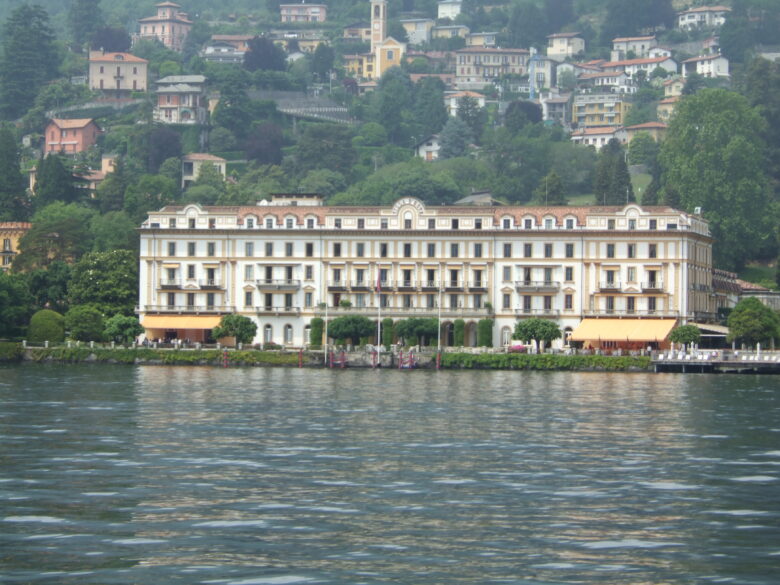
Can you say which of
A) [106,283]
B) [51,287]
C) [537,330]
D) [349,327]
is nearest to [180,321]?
[106,283]

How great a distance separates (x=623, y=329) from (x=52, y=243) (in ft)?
160

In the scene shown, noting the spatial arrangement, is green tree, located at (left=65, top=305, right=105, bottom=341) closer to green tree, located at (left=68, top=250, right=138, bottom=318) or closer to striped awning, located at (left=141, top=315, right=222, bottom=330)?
green tree, located at (left=68, top=250, right=138, bottom=318)

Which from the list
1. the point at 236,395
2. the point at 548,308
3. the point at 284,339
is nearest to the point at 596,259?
the point at 548,308

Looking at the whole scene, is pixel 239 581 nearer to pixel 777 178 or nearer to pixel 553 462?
pixel 553 462

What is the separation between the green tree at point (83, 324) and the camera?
118 metres

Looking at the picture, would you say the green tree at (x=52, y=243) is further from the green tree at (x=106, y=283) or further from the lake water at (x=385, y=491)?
the lake water at (x=385, y=491)

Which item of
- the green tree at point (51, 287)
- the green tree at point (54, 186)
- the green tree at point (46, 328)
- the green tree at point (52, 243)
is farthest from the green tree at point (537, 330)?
the green tree at point (54, 186)

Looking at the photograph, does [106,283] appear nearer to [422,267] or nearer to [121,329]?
[121,329]

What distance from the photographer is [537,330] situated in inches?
4545

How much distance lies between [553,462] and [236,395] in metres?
30.7

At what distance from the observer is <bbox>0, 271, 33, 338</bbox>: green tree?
11662cm

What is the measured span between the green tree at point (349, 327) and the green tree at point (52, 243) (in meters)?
30.8

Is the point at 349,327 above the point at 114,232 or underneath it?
underneath

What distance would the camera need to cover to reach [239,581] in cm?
3341
